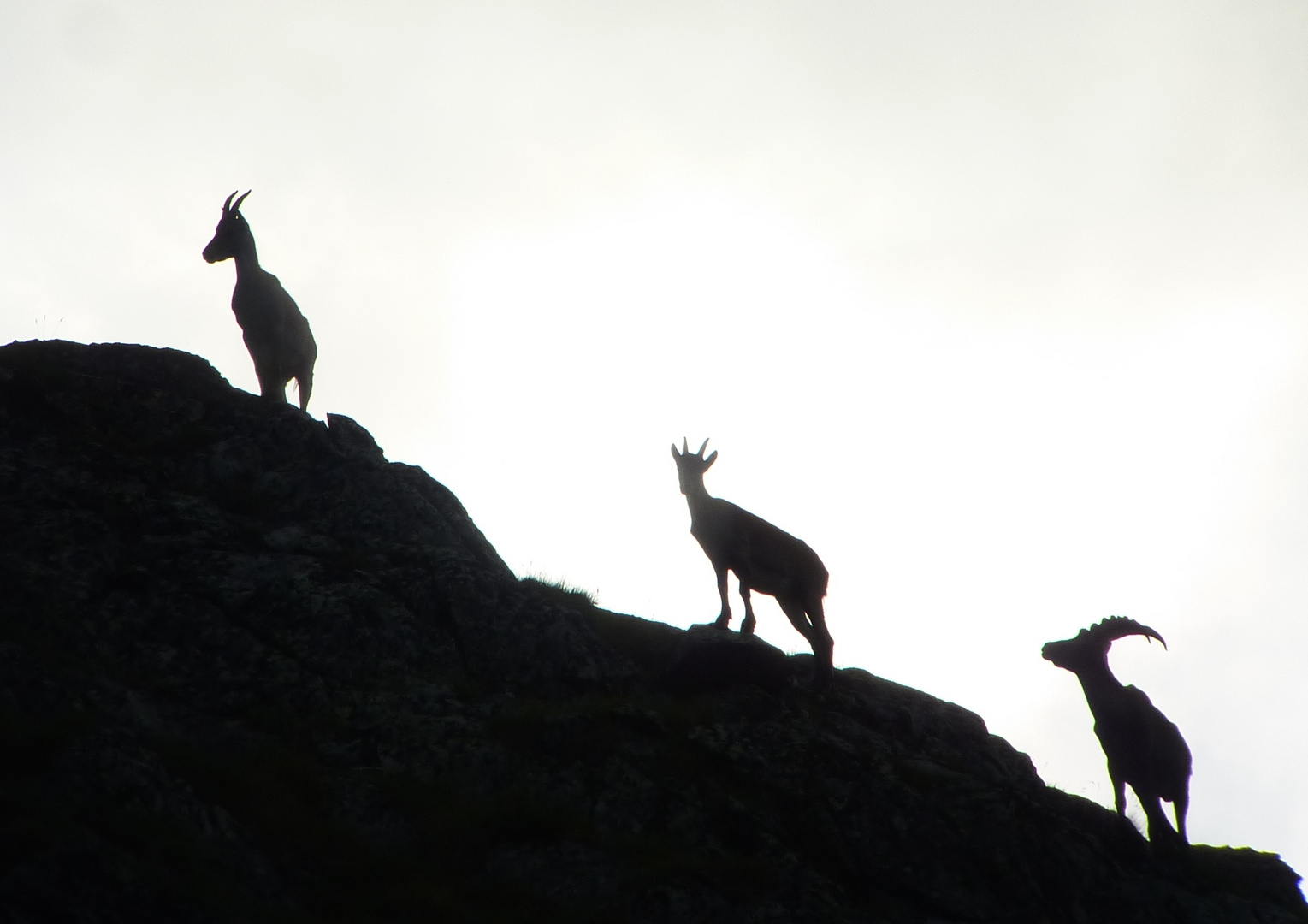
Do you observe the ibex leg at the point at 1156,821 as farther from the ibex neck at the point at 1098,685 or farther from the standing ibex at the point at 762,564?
the standing ibex at the point at 762,564

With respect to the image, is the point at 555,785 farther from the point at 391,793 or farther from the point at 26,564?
the point at 26,564

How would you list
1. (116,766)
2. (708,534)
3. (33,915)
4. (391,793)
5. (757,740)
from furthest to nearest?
(708,534)
(757,740)
(391,793)
(116,766)
(33,915)

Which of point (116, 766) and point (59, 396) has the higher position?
point (59, 396)

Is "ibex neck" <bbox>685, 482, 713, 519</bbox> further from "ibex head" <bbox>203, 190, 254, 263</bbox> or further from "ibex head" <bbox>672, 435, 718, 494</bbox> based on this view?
"ibex head" <bbox>203, 190, 254, 263</bbox>

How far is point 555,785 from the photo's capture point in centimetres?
1202

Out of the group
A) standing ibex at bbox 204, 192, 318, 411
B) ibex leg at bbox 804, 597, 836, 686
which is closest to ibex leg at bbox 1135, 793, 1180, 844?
ibex leg at bbox 804, 597, 836, 686

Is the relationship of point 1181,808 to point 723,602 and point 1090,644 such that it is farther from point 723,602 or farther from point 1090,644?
point 723,602

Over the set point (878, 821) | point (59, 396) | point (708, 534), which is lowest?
point (878, 821)

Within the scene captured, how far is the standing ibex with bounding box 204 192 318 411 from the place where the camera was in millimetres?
18766

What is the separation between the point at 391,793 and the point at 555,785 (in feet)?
5.85

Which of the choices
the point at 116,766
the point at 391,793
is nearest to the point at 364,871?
the point at 391,793

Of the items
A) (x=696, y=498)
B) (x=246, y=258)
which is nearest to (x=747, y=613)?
(x=696, y=498)

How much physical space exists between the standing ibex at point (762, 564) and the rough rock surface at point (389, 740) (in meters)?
0.81

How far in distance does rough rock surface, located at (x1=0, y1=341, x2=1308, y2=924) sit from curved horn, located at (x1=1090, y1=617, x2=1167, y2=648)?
243cm
